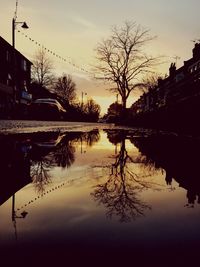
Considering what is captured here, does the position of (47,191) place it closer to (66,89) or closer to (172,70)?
(172,70)

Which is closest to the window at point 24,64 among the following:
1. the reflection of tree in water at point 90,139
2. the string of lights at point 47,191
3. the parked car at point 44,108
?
the parked car at point 44,108

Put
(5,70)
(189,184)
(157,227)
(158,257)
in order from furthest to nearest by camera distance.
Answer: (5,70) → (189,184) → (157,227) → (158,257)

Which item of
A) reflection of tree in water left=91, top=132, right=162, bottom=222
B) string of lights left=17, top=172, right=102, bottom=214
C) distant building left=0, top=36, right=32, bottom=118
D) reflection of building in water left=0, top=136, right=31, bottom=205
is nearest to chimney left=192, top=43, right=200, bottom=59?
distant building left=0, top=36, right=32, bottom=118

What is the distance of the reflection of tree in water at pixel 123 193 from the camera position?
2.14 metres

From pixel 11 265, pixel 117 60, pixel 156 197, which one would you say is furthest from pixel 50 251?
pixel 117 60

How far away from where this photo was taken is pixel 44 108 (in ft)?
90.0

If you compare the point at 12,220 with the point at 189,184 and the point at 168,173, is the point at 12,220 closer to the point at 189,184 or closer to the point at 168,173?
the point at 189,184

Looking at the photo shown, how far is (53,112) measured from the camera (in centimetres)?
2817

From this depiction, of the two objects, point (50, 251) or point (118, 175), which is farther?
point (118, 175)

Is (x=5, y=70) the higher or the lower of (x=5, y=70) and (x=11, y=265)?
the higher

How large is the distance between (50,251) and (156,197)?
137 cm

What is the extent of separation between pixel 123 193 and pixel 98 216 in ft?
2.28

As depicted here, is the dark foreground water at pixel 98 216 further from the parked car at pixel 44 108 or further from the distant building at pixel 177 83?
the distant building at pixel 177 83

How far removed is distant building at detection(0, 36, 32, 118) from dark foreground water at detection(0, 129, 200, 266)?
2780cm
